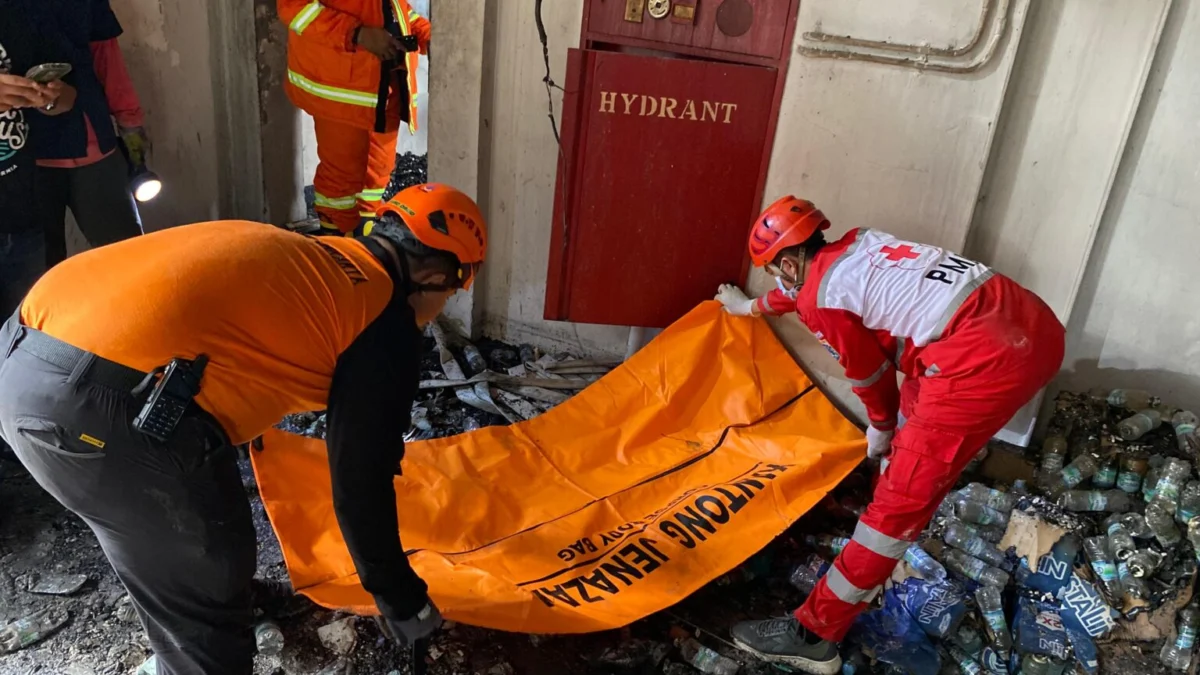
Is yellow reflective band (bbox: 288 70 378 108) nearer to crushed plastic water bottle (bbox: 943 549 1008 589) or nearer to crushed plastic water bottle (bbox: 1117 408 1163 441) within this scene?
crushed plastic water bottle (bbox: 943 549 1008 589)

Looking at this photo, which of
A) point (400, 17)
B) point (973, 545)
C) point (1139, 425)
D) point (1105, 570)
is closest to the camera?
point (1105, 570)

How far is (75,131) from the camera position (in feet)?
9.57

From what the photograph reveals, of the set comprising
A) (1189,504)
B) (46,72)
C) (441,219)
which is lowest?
(1189,504)

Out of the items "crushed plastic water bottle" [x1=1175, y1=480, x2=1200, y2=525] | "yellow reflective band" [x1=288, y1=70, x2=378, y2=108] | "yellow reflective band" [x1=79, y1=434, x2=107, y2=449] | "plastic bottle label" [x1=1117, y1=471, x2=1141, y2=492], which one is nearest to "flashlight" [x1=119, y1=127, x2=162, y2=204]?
"yellow reflective band" [x1=288, y1=70, x2=378, y2=108]

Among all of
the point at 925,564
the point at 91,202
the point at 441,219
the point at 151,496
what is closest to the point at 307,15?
the point at 91,202

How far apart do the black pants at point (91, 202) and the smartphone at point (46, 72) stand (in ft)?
1.31

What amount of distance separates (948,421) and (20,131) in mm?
3104

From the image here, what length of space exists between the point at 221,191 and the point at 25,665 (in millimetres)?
2862

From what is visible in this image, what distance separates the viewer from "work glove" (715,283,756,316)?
11.2ft

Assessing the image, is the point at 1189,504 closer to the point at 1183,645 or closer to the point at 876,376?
the point at 1183,645

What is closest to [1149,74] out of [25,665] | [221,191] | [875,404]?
[875,404]

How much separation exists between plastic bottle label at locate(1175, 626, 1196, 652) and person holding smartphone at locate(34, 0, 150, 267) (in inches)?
158

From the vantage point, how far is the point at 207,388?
165 cm

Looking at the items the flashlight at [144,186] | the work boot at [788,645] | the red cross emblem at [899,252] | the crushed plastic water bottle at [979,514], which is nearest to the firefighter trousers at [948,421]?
the work boot at [788,645]
